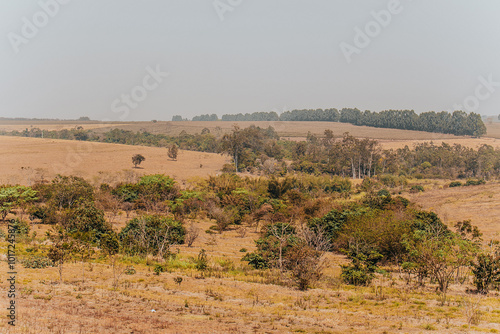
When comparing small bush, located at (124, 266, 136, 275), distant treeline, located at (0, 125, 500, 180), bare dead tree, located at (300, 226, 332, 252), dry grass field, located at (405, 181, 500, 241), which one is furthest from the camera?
distant treeline, located at (0, 125, 500, 180)

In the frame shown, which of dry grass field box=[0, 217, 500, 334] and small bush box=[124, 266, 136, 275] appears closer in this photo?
dry grass field box=[0, 217, 500, 334]

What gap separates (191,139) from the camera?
9894 cm

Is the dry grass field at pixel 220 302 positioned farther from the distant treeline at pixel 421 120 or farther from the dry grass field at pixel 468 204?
the distant treeline at pixel 421 120

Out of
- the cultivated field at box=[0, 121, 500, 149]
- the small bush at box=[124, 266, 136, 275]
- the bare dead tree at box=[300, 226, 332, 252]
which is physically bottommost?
the small bush at box=[124, 266, 136, 275]

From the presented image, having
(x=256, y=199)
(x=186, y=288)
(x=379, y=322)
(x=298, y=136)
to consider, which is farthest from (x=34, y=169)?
(x=298, y=136)

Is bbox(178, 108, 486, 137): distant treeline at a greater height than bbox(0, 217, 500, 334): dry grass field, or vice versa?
bbox(178, 108, 486, 137): distant treeline

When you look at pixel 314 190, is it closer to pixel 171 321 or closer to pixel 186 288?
pixel 186 288

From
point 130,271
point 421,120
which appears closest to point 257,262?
point 130,271

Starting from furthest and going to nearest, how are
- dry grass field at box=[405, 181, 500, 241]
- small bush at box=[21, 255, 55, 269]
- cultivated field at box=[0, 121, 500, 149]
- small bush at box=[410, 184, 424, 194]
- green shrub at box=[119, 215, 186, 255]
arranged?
cultivated field at box=[0, 121, 500, 149] → small bush at box=[410, 184, 424, 194] → dry grass field at box=[405, 181, 500, 241] → green shrub at box=[119, 215, 186, 255] → small bush at box=[21, 255, 55, 269]

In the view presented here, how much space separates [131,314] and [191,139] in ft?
288

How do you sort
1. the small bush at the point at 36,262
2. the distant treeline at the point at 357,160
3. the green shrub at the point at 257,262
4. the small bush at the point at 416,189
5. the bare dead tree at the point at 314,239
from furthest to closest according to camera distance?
the distant treeline at the point at 357,160
the small bush at the point at 416,189
the bare dead tree at the point at 314,239
the green shrub at the point at 257,262
the small bush at the point at 36,262

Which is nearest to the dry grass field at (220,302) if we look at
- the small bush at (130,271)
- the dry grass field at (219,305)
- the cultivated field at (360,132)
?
the dry grass field at (219,305)

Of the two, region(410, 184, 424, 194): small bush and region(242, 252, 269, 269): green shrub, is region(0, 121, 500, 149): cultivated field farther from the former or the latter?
region(242, 252, 269, 269): green shrub

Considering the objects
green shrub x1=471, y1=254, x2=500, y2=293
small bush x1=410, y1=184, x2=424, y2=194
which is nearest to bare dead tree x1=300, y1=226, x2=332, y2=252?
green shrub x1=471, y1=254, x2=500, y2=293
